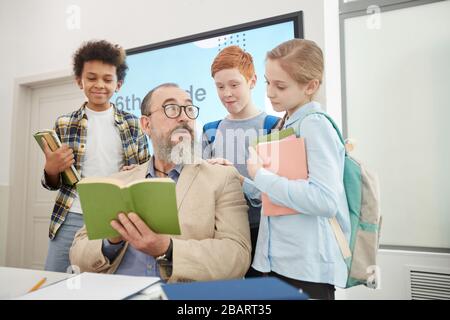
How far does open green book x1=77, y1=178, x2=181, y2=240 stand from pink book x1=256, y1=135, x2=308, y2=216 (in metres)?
0.35

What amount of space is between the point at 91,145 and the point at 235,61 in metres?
0.86

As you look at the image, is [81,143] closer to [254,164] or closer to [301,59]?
[254,164]

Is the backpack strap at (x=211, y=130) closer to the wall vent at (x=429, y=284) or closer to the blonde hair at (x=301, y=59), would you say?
the blonde hair at (x=301, y=59)

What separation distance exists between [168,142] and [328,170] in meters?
0.70

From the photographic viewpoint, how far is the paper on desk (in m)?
0.68

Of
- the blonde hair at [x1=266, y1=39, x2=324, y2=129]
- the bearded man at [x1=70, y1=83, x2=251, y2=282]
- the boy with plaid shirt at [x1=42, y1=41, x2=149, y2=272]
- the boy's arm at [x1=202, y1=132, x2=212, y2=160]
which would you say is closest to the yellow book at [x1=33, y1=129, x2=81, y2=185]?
the boy with plaid shirt at [x1=42, y1=41, x2=149, y2=272]

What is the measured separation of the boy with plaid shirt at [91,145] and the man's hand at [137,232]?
0.67 meters

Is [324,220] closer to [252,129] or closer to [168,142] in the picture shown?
[252,129]

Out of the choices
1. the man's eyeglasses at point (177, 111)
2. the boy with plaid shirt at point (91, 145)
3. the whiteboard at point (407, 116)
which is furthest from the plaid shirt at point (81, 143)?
the whiteboard at point (407, 116)

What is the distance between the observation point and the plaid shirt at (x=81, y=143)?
1736 mm

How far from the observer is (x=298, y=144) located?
122cm

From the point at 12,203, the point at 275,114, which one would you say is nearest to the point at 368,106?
the point at 275,114

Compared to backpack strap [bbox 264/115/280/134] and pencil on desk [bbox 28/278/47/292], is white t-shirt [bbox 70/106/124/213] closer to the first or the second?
backpack strap [bbox 264/115/280/134]

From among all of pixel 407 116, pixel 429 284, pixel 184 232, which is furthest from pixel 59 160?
pixel 429 284
